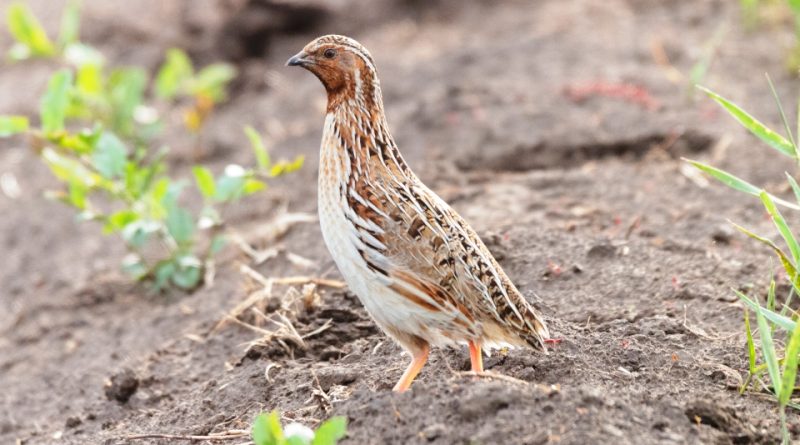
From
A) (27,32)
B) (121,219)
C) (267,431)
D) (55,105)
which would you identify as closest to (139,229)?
(121,219)

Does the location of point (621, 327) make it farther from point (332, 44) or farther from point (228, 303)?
point (228, 303)

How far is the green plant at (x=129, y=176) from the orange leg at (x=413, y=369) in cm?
175

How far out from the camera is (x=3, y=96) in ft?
33.8

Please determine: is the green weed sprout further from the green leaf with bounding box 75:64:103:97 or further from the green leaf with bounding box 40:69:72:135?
the green leaf with bounding box 75:64:103:97

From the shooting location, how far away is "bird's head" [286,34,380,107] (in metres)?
4.68

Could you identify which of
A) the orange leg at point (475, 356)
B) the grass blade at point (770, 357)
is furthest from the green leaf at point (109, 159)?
the grass blade at point (770, 357)

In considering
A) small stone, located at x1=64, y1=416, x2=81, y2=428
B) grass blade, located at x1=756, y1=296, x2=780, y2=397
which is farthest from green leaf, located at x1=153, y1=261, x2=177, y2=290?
grass blade, located at x1=756, y1=296, x2=780, y2=397

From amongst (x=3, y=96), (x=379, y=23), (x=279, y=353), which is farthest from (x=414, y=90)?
(x=279, y=353)

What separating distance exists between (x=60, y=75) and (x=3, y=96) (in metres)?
3.96

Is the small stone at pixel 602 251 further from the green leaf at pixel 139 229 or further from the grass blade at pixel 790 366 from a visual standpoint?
the green leaf at pixel 139 229

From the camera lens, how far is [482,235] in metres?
5.88

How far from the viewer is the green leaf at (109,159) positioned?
662 centimetres

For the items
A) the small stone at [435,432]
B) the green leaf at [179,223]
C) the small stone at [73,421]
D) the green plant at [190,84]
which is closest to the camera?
the small stone at [435,432]

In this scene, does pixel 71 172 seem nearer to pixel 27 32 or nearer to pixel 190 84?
pixel 27 32
